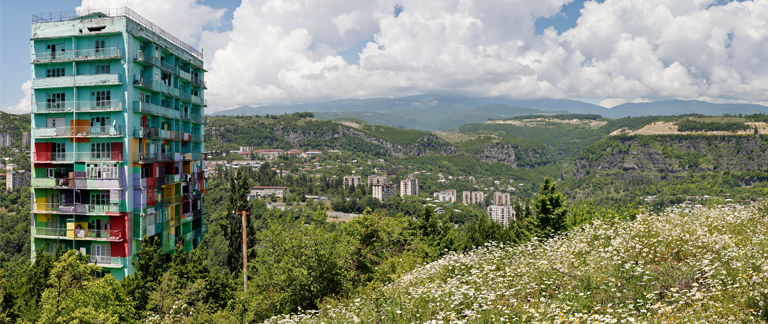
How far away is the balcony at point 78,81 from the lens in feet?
96.2

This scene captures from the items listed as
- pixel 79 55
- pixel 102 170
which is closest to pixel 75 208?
pixel 102 170

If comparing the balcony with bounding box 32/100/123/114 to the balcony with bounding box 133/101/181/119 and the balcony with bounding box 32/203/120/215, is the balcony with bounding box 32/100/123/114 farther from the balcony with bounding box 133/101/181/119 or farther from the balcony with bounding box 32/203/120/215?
the balcony with bounding box 32/203/120/215

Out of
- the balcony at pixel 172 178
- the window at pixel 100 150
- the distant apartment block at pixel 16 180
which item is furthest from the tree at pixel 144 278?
the distant apartment block at pixel 16 180

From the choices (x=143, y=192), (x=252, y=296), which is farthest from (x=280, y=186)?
(x=252, y=296)

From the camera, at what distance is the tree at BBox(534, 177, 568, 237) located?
3058 cm

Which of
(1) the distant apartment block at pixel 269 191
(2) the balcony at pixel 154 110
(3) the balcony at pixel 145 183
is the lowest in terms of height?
(1) the distant apartment block at pixel 269 191

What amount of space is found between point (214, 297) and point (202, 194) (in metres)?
18.6

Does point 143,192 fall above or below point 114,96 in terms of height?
below

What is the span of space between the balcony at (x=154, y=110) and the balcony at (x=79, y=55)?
357 centimetres

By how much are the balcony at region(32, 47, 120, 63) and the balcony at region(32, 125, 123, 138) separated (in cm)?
488

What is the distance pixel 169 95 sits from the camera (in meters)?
34.8

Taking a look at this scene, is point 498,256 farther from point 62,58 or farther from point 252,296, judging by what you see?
point 62,58

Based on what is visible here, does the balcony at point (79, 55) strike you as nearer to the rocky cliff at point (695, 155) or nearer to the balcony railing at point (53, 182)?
the balcony railing at point (53, 182)

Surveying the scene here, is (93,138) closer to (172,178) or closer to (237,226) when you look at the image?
(172,178)
